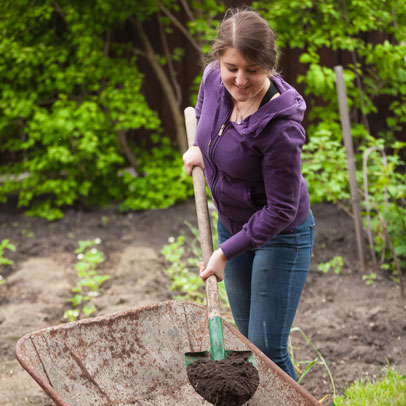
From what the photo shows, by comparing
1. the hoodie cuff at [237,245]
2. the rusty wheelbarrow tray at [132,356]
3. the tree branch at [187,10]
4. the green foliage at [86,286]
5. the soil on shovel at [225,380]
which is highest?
the tree branch at [187,10]

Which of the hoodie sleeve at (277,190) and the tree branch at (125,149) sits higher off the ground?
the hoodie sleeve at (277,190)

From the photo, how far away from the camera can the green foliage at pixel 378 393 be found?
2236 mm

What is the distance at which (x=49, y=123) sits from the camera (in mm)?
4676

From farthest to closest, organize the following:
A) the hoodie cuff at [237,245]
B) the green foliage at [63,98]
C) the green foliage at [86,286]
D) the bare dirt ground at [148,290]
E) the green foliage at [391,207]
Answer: the green foliage at [63,98]
the green foliage at [391,207]
the green foliage at [86,286]
the bare dirt ground at [148,290]
the hoodie cuff at [237,245]

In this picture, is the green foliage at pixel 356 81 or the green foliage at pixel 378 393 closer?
the green foliage at pixel 378 393

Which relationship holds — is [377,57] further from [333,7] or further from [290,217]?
[290,217]

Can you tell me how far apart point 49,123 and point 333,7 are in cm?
252

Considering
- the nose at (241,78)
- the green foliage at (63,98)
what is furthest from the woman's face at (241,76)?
the green foliage at (63,98)

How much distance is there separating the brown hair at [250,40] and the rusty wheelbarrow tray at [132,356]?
0.89 m

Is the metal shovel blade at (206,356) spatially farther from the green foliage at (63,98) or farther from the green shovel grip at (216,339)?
the green foliage at (63,98)

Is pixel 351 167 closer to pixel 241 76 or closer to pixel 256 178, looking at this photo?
pixel 256 178

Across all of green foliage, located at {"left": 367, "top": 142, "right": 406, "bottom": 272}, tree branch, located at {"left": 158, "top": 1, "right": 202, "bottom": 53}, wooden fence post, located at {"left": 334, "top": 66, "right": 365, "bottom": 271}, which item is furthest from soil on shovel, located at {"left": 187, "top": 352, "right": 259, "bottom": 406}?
tree branch, located at {"left": 158, "top": 1, "right": 202, "bottom": 53}

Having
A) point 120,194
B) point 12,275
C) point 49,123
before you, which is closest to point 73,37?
point 49,123

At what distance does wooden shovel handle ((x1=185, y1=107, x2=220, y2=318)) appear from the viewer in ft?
5.85
